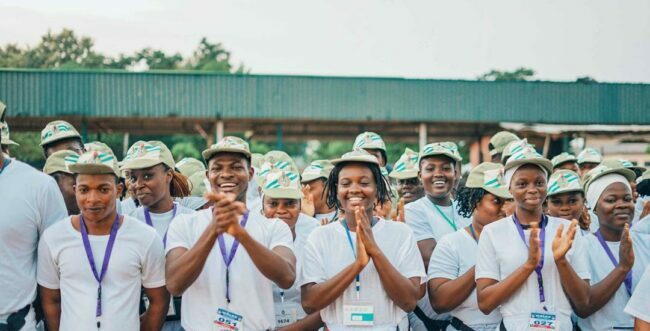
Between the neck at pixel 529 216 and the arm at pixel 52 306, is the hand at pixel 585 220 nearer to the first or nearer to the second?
the neck at pixel 529 216

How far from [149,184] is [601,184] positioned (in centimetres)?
344

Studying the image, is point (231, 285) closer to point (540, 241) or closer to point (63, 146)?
point (540, 241)

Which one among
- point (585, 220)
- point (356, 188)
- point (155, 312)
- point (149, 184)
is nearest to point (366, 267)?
point (356, 188)

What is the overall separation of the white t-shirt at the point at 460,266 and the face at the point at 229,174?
1434 mm

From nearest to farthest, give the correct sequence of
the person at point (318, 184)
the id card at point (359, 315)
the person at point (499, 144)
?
the id card at point (359, 315)
the person at point (318, 184)
the person at point (499, 144)

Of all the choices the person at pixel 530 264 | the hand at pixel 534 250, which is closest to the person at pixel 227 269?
A: the person at pixel 530 264

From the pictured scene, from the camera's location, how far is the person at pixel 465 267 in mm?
4488

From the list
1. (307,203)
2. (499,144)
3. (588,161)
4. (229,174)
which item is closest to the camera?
(229,174)

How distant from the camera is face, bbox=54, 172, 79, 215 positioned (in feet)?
18.6

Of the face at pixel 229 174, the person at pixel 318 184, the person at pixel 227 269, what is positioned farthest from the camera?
the person at pixel 318 184

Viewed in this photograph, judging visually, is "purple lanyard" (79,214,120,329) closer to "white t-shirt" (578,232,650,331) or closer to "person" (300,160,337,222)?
"person" (300,160,337,222)

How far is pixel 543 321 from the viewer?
416 centimetres

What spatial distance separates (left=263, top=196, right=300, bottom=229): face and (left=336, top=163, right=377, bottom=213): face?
0.86m

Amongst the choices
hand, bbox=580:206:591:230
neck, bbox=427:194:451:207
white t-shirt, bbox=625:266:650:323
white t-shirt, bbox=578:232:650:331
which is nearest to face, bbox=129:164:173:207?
neck, bbox=427:194:451:207
